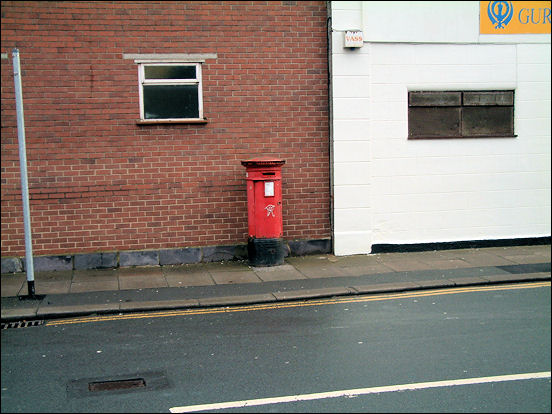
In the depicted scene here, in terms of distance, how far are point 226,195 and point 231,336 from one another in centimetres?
475

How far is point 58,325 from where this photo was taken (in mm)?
7660

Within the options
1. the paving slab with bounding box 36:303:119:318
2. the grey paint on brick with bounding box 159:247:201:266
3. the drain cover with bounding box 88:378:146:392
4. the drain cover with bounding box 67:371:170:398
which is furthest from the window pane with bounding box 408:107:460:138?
the drain cover with bounding box 88:378:146:392

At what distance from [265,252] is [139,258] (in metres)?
2.29

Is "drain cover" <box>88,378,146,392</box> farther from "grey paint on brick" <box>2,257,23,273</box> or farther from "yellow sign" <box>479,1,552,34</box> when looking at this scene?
"yellow sign" <box>479,1,552,34</box>

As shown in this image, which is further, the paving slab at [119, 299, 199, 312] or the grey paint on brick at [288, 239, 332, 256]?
the grey paint on brick at [288, 239, 332, 256]

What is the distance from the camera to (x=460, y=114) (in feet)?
40.4

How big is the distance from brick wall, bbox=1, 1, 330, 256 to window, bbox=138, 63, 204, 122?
0.18 m

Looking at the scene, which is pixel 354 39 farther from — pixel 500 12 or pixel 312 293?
pixel 312 293

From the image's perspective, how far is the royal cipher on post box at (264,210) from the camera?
1072 cm

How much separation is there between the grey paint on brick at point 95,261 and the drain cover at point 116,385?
558 centimetres

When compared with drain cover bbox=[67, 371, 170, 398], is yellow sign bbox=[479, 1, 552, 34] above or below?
above

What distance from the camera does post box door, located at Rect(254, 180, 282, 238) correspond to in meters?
10.8

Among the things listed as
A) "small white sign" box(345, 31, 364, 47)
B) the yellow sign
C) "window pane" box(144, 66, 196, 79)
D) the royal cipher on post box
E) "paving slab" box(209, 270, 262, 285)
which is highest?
the yellow sign

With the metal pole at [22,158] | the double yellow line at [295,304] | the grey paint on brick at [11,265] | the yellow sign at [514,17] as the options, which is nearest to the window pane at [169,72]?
the metal pole at [22,158]
